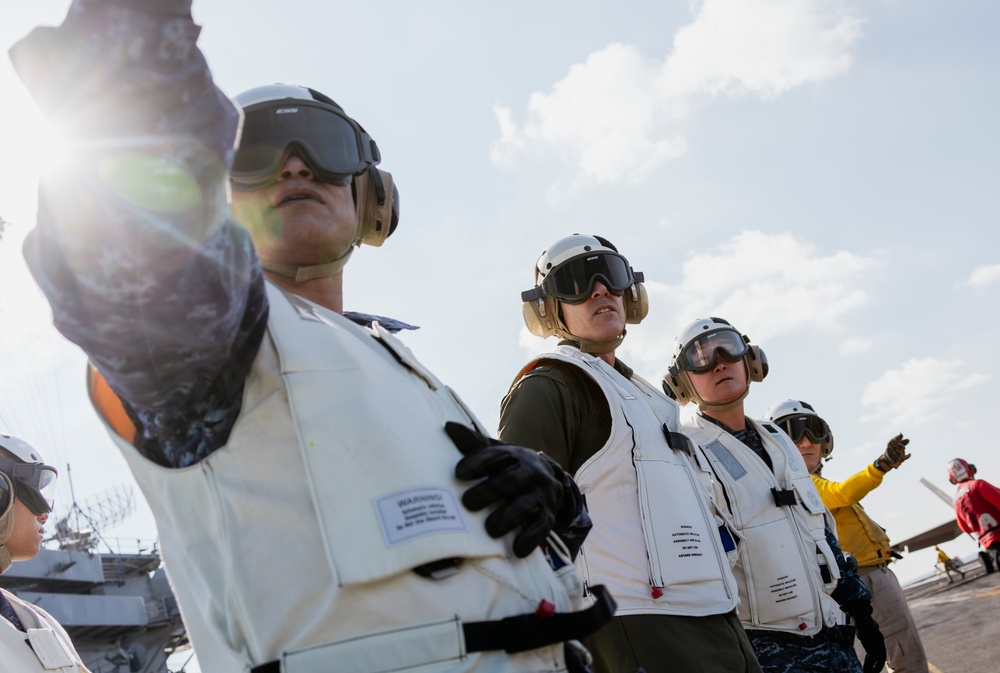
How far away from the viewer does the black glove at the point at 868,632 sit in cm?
564

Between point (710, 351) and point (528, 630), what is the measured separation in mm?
4992

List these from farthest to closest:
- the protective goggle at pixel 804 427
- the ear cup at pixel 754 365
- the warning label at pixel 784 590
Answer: the protective goggle at pixel 804 427 < the ear cup at pixel 754 365 < the warning label at pixel 784 590

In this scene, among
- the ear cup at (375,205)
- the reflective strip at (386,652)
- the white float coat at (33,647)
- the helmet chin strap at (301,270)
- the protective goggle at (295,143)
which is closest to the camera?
the reflective strip at (386,652)

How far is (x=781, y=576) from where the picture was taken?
4.89 meters

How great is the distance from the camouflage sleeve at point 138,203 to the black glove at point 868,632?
5246 millimetres

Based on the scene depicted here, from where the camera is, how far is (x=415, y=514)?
1.58m

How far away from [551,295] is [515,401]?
103 centimetres

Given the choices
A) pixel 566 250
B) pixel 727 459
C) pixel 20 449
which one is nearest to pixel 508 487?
pixel 566 250

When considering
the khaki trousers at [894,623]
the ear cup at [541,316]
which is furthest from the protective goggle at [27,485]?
the khaki trousers at [894,623]

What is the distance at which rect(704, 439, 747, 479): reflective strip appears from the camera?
539 cm

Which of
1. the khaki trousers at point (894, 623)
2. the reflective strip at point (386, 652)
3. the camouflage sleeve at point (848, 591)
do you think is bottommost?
the khaki trousers at point (894, 623)

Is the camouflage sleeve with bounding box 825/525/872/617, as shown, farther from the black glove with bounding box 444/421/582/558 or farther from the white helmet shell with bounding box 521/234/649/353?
the black glove with bounding box 444/421/582/558

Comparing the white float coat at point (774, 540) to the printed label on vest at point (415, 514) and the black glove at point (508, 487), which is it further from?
the printed label on vest at point (415, 514)

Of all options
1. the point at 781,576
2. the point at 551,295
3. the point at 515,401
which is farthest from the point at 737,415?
the point at 515,401
